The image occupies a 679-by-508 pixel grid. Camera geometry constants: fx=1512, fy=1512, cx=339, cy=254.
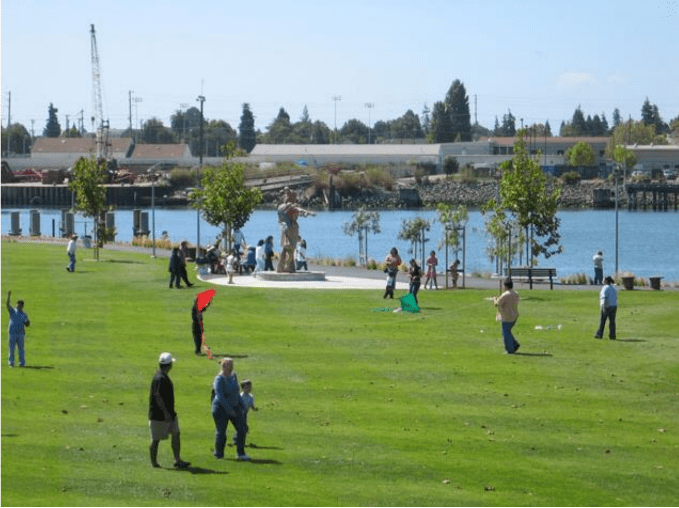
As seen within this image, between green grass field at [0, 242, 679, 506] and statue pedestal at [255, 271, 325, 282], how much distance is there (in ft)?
30.3

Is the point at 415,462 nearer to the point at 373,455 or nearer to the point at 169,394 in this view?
the point at 373,455

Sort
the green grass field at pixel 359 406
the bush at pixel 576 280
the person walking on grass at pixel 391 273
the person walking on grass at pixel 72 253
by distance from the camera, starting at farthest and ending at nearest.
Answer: the person walking on grass at pixel 72 253, the bush at pixel 576 280, the person walking on grass at pixel 391 273, the green grass field at pixel 359 406

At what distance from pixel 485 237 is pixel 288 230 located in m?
43.4

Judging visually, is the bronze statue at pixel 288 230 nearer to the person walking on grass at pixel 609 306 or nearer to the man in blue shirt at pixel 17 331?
the person walking on grass at pixel 609 306

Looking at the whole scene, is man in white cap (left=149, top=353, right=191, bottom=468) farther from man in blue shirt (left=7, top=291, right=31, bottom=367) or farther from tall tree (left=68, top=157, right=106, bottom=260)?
tall tree (left=68, top=157, right=106, bottom=260)

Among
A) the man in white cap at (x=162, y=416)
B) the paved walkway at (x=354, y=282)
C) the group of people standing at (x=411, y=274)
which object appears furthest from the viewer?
the paved walkway at (x=354, y=282)

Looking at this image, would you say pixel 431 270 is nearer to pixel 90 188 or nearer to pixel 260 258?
pixel 260 258

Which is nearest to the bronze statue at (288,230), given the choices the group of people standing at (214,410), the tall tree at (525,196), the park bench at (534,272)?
the tall tree at (525,196)

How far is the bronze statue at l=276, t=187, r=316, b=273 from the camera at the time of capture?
190ft

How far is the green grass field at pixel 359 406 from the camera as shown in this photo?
22594 millimetres

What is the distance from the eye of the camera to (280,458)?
24.4 metres

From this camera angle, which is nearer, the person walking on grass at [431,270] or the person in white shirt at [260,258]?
the person walking on grass at [431,270]

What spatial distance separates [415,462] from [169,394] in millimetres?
4078

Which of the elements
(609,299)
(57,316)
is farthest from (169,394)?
(57,316)
